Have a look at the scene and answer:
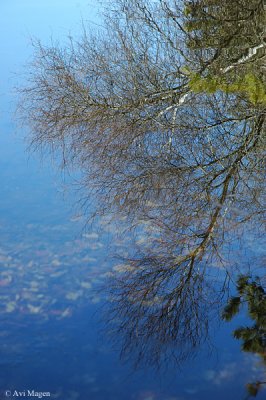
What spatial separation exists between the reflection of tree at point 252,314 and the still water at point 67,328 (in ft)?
0.22

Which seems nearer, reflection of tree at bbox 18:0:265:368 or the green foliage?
reflection of tree at bbox 18:0:265:368

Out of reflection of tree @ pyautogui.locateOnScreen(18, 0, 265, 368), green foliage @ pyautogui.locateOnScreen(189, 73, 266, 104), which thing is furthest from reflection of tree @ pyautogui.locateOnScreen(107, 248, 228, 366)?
green foliage @ pyautogui.locateOnScreen(189, 73, 266, 104)

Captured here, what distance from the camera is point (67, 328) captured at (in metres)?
4.51

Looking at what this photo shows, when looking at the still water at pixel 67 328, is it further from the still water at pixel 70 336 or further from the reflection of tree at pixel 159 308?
the reflection of tree at pixel 159 308

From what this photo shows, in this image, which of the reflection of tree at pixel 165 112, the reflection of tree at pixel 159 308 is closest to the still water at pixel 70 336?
the reflection of tree at pixel 159 308

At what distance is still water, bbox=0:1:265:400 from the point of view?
3992mm

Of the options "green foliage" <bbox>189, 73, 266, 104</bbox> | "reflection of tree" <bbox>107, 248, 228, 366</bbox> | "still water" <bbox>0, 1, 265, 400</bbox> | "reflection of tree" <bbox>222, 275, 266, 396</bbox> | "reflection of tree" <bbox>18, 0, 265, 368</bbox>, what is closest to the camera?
"still water" <bbox>0, 1, 265, 400</bbox>

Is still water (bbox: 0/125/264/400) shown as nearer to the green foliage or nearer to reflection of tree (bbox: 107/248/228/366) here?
reflection of tree (bbox: 107/248/228/366)

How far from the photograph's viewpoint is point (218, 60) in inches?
268

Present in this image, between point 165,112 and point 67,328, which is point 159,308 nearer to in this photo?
point 67,328

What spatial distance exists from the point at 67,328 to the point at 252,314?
156 centimetres

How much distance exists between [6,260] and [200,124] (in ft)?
10.6

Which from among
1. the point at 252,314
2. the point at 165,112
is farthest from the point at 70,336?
the point at 165,112

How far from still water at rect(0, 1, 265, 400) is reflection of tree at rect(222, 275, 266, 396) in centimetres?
7
